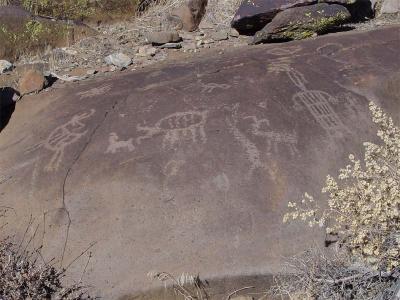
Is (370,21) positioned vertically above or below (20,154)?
below

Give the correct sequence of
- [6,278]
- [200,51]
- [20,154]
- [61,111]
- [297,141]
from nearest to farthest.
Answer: [6,278]
[297,141]
[20,154]
[61,111]
[200,51]

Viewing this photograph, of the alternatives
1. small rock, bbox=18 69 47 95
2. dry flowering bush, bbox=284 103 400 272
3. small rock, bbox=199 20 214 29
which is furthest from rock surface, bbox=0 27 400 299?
small rock, bbox=199 20 214 29

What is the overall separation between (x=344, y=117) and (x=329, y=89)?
26 cm

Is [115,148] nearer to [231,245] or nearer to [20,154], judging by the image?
[20,154]

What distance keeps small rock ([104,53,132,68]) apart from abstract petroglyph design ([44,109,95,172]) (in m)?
1.71

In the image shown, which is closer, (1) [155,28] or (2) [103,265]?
(2) [103,265]

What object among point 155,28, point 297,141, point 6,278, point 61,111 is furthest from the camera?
point 155,28

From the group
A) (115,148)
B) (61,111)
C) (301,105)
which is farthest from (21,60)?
(301,105)

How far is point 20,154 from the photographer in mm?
3779

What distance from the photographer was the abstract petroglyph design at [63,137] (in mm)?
3596

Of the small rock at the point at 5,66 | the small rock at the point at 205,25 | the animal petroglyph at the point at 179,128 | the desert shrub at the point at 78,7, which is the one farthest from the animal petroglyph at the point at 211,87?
the desert shrub at the point at 78,7

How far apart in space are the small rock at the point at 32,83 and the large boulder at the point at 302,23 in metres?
1.96

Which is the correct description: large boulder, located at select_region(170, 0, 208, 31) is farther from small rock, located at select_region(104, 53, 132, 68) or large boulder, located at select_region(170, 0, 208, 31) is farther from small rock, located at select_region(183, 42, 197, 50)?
small rock, located at select_region(104, 53, 132, 68)

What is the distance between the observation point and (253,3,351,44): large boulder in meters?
5.48
